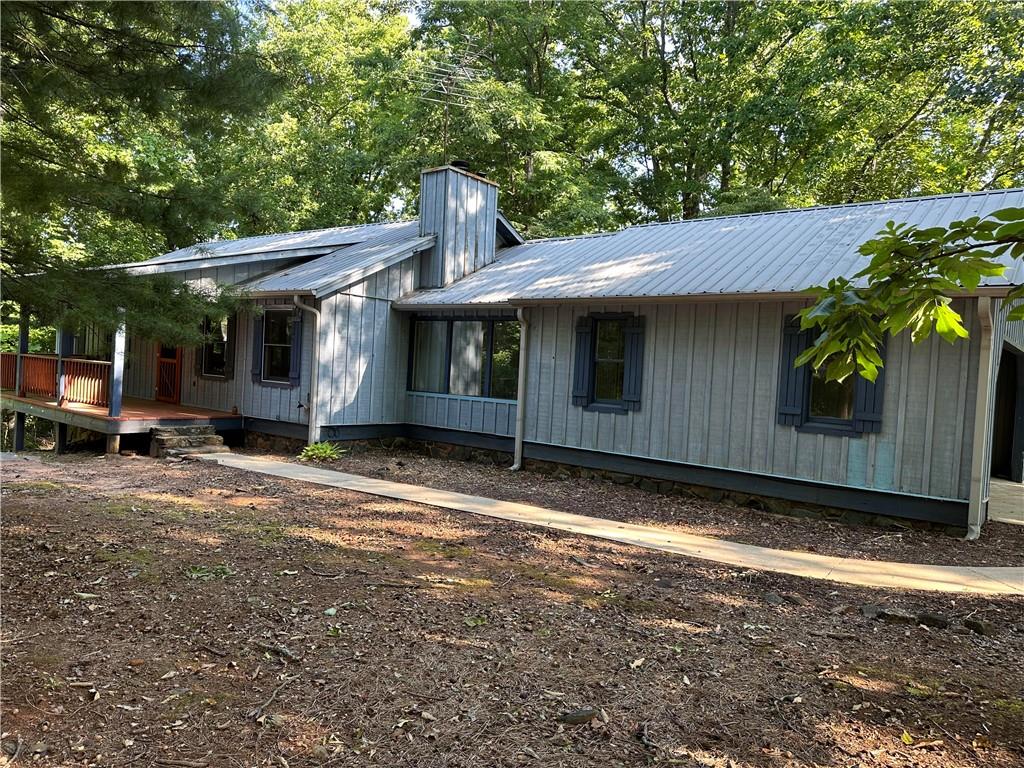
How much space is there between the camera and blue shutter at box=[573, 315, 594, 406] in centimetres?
1041

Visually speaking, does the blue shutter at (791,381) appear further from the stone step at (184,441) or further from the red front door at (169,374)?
the red front door at (169,374)

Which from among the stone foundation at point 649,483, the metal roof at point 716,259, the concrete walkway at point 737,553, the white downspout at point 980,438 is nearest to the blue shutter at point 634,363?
the metal roof at point 716,259

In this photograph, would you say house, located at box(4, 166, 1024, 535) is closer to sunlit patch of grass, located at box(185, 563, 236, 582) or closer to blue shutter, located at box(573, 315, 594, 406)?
blue shutter, located at box(573, 315, 594, 406)

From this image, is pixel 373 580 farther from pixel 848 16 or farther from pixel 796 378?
pixel 848 16

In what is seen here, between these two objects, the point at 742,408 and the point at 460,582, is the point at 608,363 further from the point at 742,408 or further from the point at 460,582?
the point at 460,582

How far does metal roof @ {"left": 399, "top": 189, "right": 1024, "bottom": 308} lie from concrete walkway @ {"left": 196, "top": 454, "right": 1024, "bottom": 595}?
111 inches

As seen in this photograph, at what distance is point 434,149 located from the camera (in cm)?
2223

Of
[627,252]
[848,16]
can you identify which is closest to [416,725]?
[627,252]

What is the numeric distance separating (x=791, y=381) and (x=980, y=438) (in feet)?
6.70

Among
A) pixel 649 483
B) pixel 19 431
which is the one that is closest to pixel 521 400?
pixel 649 483

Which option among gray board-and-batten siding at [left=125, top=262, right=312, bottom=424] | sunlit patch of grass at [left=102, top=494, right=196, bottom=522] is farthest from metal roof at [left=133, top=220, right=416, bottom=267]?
sunlit patch of grass at [left=102, top=494, right=196, bottom=522]

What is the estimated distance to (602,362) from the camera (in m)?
10.4

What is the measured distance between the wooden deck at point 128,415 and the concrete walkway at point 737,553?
4304mm

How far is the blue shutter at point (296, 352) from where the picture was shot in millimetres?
12039
